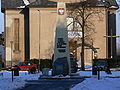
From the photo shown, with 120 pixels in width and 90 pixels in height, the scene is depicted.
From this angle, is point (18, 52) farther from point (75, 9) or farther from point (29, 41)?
point (75, 9)

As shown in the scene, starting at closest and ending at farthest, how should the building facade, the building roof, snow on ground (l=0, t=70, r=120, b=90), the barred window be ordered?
snow on ground (l=0, t=70, r=120, b=90) < the building facade < the building roof < the barred window

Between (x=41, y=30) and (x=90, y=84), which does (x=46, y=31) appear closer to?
(x=41, y=30)

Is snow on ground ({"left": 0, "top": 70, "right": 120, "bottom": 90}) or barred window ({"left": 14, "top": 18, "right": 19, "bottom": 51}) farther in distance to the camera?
barred window ({"left": 14, "top": 18, "right": 19, "bottom": 51})

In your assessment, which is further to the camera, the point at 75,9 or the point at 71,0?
the point at 71,0

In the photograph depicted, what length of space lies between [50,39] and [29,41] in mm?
4217

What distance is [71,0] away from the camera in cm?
7444

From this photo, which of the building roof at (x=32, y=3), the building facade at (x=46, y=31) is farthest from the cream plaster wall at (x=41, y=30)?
the building roof at (x=32, y=3)

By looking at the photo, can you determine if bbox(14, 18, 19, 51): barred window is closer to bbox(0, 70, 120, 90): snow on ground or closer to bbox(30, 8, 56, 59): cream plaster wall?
bbox(30, 8, 56, 59): cream plaster wall

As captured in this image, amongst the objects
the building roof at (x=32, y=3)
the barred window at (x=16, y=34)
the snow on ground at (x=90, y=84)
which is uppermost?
the building roof at (x=32, y=3)

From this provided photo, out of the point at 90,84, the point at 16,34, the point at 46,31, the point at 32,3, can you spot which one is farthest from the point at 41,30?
the point at 90,84

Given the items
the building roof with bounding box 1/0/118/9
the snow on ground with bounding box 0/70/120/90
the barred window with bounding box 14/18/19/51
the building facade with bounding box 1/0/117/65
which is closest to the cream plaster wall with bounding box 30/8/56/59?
the building facade with bounding box 1/0/117/65

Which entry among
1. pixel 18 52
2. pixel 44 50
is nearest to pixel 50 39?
pixel 44 50

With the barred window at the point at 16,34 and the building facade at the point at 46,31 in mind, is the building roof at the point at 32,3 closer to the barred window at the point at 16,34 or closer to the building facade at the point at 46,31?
the building facade at the point at 46,31

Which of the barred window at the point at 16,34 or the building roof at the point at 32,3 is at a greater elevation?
the building roof at the point at 32,3
